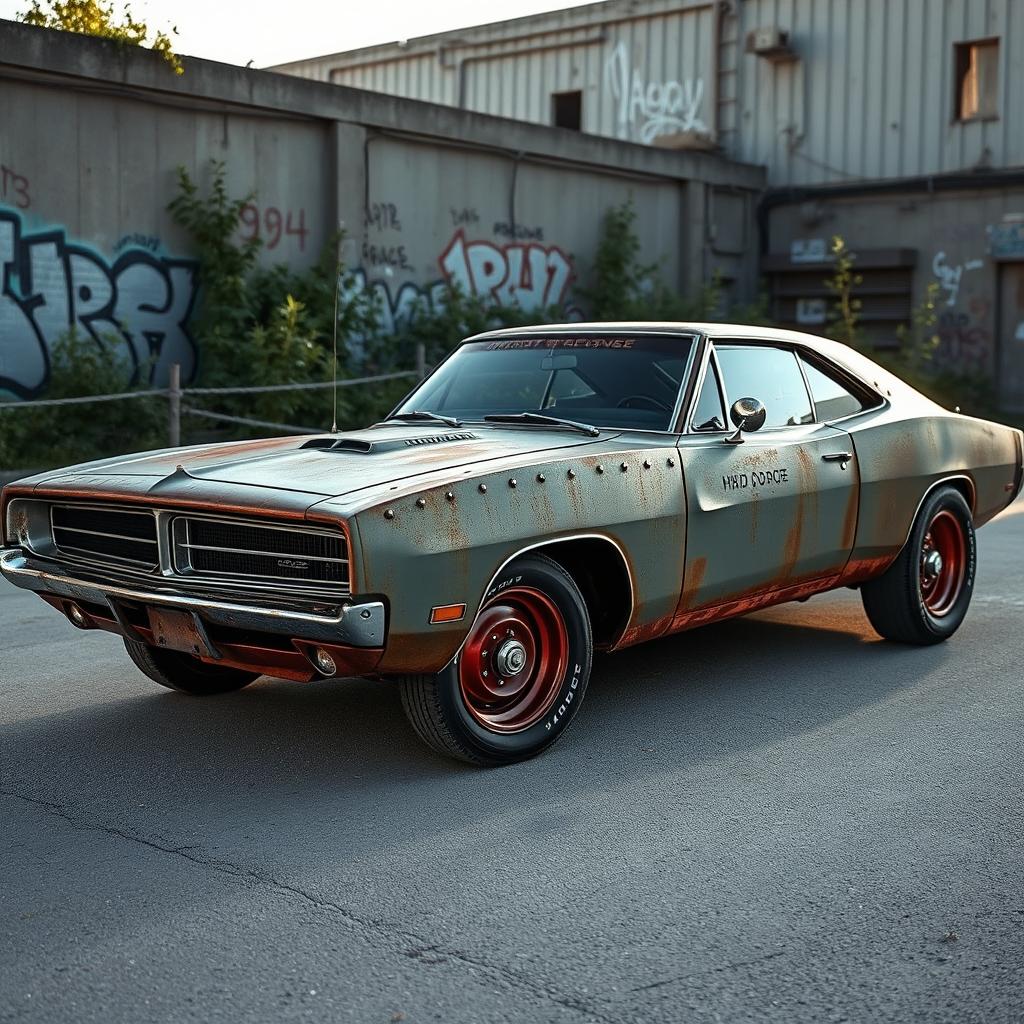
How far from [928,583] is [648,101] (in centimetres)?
1898

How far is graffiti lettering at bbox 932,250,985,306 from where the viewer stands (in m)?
20.8

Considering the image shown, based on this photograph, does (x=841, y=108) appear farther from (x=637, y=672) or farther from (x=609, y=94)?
(x=637, y=672)

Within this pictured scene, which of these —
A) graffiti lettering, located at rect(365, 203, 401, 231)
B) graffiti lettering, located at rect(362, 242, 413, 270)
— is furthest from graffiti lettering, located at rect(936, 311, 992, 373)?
graffiti lettering, located at rect(365, 203, 401, 231)

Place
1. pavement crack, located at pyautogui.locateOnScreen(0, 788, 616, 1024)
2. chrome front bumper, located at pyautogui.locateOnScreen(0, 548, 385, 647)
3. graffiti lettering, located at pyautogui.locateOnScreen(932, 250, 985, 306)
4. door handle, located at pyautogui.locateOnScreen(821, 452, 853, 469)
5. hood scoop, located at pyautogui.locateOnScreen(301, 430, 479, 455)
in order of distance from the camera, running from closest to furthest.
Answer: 1. pavement crack, located at pyautogui.locateOnScreen(0, 788, 616, 1024)
2. chrome front bumper, located at pyautogui.locateOnScreen(0, 548, 385, 647)
3. hood scoop, located at pyautogui.locateOnScreen(301, 430, 479, 455)
4. door handle, located at pyautogui.locateOnScreen(821, 452, 853, 469)
5. graffiti lettering, located at pyautogui.locateOnScreen(932, 250, 985, 306)

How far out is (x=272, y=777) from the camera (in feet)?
15.1

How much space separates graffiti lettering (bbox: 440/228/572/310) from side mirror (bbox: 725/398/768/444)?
11431 millimetres

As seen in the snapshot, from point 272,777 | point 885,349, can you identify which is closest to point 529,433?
point 272,777

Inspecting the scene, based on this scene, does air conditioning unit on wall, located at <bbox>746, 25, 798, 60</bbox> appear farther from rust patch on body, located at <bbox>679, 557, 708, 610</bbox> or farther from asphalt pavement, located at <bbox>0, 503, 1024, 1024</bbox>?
rust patch on body, located at <bbox>679, 557, 708, 610</bbox>

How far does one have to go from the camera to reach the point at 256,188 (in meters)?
14.8

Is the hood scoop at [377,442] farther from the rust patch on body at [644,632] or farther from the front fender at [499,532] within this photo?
the rust patch on body at [644,632]

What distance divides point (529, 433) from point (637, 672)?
1310 mm

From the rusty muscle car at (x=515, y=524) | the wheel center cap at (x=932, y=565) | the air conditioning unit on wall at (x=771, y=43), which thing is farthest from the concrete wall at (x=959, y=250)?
the rusty muscle car at (x=515, y=524)

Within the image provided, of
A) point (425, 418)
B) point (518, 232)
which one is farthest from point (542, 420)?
point (518, 232)

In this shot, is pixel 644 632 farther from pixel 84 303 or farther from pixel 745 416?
pixel 84 303
